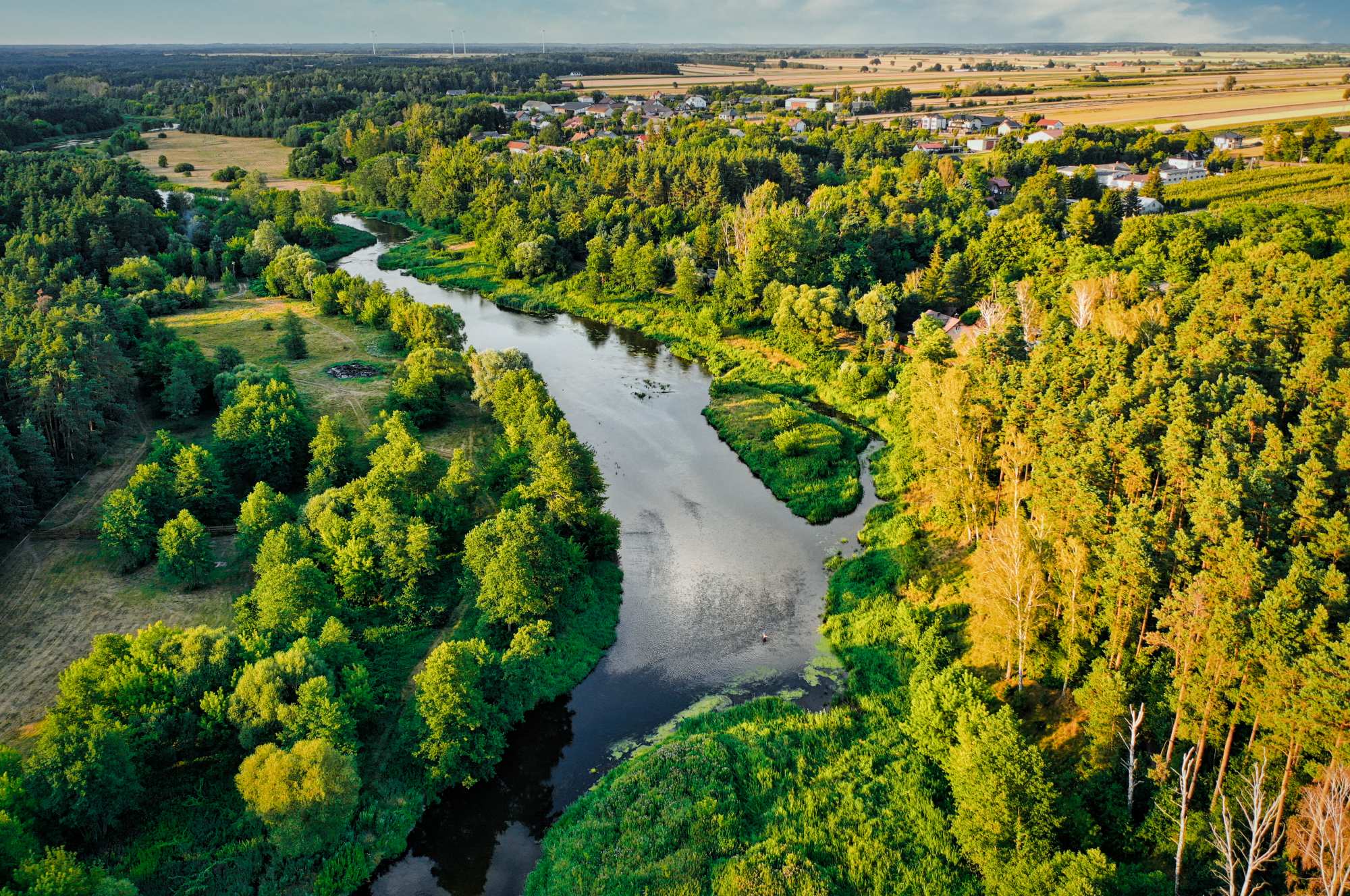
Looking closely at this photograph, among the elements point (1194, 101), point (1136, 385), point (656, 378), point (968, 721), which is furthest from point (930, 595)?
point (1194, 101)

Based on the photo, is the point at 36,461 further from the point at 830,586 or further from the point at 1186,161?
the point at 1186,161

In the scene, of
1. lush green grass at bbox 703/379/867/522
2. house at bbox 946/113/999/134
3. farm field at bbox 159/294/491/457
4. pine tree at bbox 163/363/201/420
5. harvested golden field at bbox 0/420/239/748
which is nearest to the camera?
harvested golden field at bbox 0/420/239/748

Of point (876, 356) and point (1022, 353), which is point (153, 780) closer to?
point (1022, 353)

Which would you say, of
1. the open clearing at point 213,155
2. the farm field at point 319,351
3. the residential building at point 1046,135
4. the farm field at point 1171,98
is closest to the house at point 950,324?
the farm field at point 319,351

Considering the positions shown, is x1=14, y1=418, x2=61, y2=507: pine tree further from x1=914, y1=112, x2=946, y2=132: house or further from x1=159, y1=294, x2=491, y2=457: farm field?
x1=914, y1=112, x2=946, y2=132: house

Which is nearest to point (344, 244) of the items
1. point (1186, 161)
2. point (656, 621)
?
point (656, 621)

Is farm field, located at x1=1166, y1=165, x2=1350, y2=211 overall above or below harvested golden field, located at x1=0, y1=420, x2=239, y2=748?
above

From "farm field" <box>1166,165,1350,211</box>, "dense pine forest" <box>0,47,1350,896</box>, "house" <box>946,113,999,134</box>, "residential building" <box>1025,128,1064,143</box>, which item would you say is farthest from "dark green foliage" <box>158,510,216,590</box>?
"house" <box>946,113,999,134</box>
